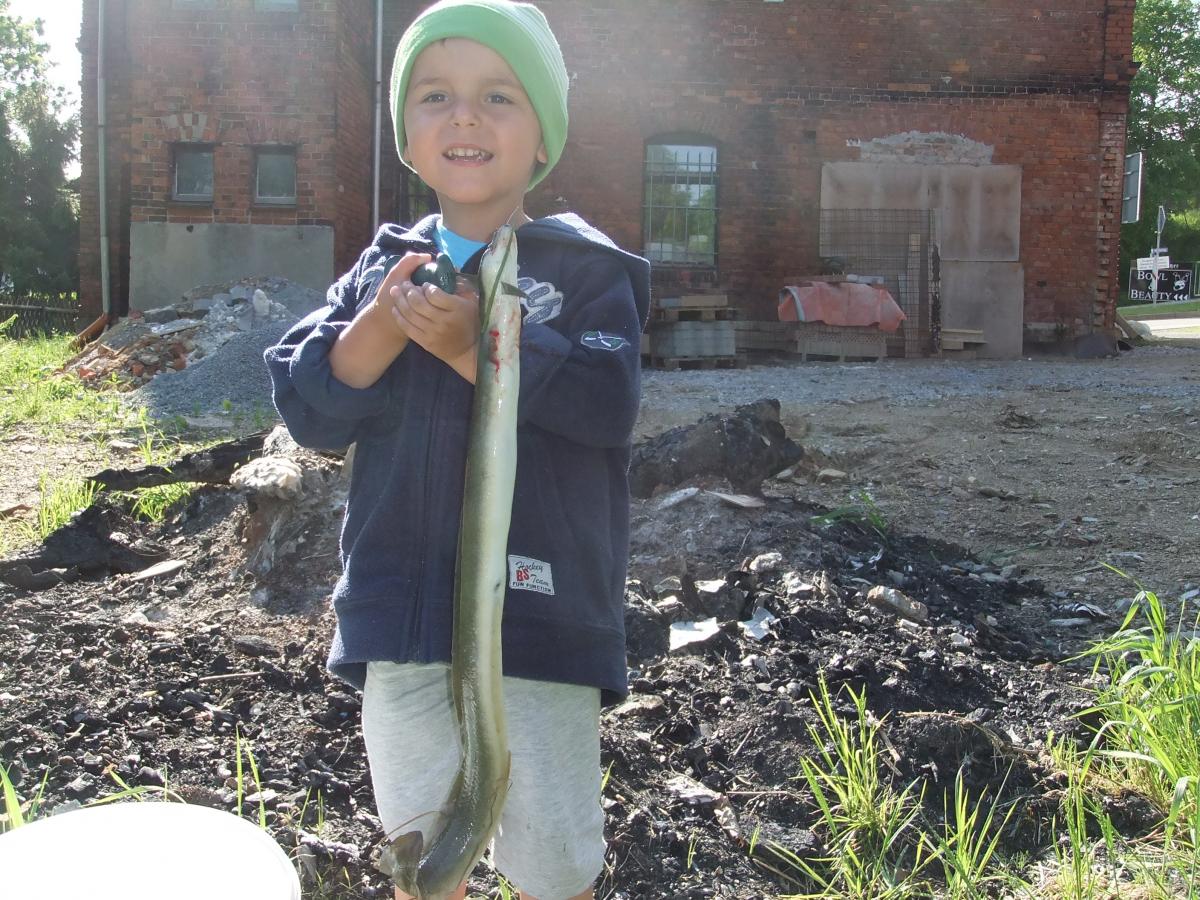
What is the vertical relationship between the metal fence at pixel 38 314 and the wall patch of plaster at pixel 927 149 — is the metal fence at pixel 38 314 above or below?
below

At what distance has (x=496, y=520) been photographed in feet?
4.13

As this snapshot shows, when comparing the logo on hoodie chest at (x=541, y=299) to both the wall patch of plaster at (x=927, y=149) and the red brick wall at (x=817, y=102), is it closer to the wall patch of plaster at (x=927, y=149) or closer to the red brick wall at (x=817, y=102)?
the red brick wall at (x=817, y=102)

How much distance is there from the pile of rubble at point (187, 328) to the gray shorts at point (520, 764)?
29.9 feet

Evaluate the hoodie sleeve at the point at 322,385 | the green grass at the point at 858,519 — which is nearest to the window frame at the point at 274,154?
the green grass at the point at 858,519

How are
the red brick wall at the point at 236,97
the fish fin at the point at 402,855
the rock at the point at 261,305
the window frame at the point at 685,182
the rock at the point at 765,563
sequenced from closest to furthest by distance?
the fish fin at the point at 402,855 → the rock at the point at 765,563 → the rock at the point at 261,305 → the red brick wall at the point at 236,97 → the window frame at the point at 685,182

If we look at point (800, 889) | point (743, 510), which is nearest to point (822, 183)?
point (743, 510)

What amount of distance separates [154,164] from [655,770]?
40.7ft

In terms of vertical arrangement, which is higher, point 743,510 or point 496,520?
point 496,520

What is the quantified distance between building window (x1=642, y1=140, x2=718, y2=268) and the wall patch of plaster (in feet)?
7.30

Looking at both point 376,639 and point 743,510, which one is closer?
point 376,639

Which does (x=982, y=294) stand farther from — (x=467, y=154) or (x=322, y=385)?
(x=322, y=385)

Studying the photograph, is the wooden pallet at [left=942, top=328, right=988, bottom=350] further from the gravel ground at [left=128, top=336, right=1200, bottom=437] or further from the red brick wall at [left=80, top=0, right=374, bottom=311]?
the red brick wall at [left=80, top=0, right=374, bottom=311]

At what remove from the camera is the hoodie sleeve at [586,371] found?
145 centimetres

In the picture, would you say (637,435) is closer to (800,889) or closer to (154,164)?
(800,889)
